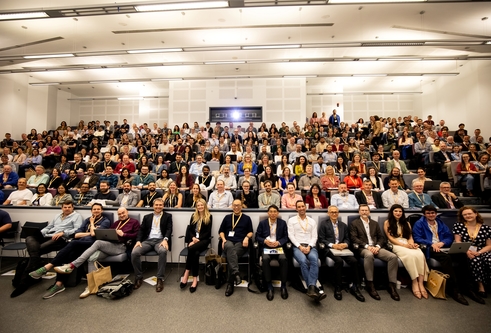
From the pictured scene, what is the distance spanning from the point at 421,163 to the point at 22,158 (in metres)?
11.6

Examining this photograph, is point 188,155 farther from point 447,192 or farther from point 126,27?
point 447,192

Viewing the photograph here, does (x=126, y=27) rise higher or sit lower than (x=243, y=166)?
higher

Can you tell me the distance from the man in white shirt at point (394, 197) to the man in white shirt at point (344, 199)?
19.8 inches

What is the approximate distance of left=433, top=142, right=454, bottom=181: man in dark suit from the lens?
5.21m

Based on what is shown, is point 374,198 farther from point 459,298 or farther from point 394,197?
point 459,298

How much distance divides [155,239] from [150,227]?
0.19 m

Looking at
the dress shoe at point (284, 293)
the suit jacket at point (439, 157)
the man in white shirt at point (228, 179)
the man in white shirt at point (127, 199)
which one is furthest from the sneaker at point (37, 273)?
the suit jacket at point (439, 157)

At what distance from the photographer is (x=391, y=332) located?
2.12m

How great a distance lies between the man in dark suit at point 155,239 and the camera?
295 centimetres

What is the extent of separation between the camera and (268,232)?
3.12 metres

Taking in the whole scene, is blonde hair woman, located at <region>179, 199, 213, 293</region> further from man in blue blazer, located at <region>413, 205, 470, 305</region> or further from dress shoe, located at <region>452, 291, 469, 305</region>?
dress shoe, located at <region>452, 291, 469, 305</region>

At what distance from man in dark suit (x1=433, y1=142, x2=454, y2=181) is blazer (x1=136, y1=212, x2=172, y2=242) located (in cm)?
609

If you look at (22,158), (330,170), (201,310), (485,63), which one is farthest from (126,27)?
(485,63)

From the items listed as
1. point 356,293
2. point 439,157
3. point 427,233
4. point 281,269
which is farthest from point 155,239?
point 439,157
